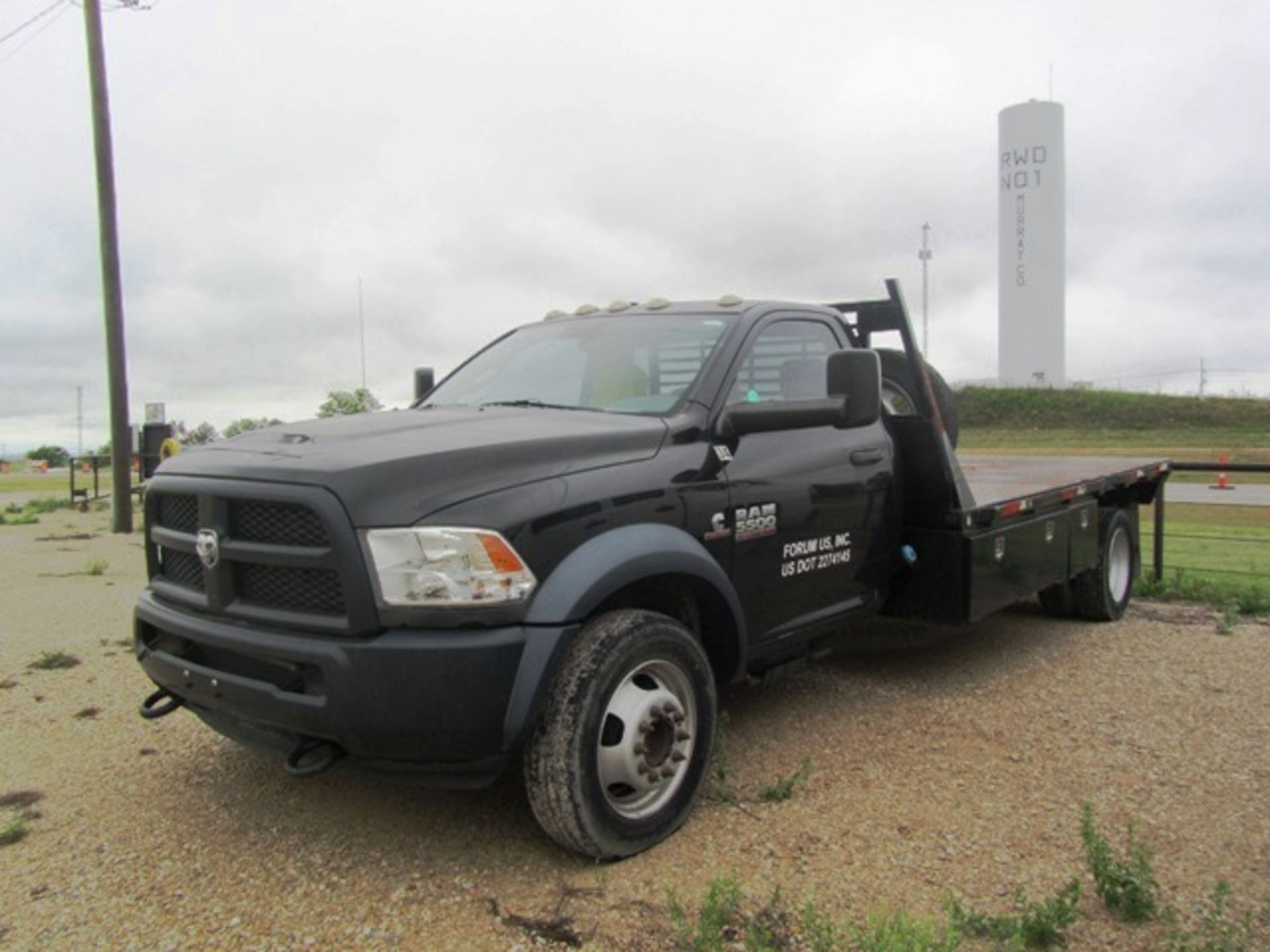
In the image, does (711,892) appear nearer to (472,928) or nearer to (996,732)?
(472,928)

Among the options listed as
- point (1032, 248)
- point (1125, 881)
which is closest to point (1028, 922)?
point (1125, 881)

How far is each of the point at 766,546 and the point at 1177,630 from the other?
427 centimetres

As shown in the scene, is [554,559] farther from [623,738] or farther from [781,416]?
[781,416]

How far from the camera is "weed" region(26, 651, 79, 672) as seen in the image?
19.3ft

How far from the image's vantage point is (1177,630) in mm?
6852

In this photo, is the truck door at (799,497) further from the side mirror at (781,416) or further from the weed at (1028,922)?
the weed at (1028,922)

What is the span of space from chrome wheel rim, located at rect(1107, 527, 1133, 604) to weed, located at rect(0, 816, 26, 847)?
642 centimetres

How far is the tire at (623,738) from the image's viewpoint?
123 inches

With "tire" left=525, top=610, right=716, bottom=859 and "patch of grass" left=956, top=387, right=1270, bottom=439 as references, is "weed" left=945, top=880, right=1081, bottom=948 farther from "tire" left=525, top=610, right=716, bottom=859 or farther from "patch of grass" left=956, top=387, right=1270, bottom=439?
"patch of grass" left=956, top=387, right=1270, bottom=439

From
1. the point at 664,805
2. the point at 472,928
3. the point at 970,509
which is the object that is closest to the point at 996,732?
the point at 970,509

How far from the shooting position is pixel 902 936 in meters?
2.64

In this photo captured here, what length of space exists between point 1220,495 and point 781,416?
56.7 feet

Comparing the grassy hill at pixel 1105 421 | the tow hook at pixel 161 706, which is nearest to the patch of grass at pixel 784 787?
the tow hook at pixel 161 706

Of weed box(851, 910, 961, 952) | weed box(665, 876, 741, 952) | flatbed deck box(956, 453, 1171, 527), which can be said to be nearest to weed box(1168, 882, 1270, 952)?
weed box(851, 910, 961, 952)
